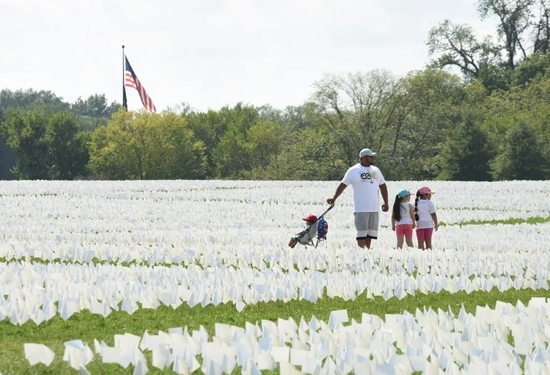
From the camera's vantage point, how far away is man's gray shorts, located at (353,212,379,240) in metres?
18.4

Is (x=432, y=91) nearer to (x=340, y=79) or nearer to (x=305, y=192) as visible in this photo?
(x=340, y=79)

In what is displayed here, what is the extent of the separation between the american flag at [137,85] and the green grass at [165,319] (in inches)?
2359

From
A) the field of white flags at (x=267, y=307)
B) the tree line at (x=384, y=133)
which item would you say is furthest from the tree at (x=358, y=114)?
the field of white flags at (x=267, y=307)

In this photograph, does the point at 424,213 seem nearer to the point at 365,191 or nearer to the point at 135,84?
the point at 365,191

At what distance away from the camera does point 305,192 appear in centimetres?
4672

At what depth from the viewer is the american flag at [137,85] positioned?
234 ft

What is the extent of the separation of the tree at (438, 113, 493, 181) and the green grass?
218 ft

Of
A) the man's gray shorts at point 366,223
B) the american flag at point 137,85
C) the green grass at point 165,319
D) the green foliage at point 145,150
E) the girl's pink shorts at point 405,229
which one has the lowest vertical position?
the green grass at point 165,319

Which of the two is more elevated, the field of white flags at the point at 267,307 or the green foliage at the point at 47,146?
the green foliage at the point at 47,146

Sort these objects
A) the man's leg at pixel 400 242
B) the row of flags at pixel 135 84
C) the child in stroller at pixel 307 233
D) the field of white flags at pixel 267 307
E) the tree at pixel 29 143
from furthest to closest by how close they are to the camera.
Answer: the tree at pixel 29 143 → the row of flags at pixel 135 84 → the man's leg at pixel 400 242 → the child in stroller at pixel 307 233 → the field of white flags at pixel 267 307

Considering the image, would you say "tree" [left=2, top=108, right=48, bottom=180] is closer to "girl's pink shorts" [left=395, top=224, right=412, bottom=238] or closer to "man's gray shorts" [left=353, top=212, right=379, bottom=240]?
"girl's pink shorts" [left=395, top=224, right=412, bottom=238]

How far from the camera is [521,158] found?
252 feet

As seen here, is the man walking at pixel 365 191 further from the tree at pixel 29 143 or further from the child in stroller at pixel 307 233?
the tree at pixel 29 143

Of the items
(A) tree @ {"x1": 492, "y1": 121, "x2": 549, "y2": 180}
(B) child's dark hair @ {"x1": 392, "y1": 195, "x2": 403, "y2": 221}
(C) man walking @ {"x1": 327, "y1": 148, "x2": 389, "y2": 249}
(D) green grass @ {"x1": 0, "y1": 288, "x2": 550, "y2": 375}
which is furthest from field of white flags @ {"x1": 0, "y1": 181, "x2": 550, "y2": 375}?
(A) tree @ {"x1": 492, "y1": 121, "x2": 549, "y2": 180}
